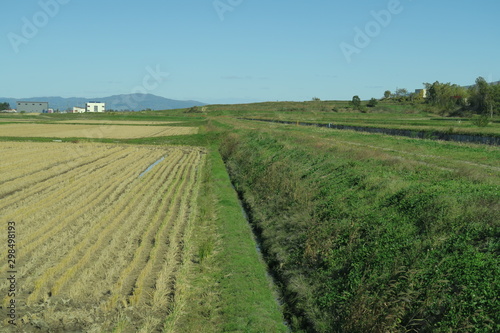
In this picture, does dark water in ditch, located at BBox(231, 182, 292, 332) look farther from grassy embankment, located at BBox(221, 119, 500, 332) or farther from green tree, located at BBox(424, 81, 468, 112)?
green tree, located at BBox(424, 81, 468, 112)

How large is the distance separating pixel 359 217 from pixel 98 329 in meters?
8.31

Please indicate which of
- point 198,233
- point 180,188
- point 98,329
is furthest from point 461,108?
point 98,329

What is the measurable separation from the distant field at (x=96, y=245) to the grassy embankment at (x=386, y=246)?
11.3 feet

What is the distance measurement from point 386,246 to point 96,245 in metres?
8.91

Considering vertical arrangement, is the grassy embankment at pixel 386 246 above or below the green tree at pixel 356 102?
below

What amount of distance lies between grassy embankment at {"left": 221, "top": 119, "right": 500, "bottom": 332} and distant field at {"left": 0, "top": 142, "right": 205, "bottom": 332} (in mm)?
3457

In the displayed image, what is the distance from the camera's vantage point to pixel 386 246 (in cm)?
1109

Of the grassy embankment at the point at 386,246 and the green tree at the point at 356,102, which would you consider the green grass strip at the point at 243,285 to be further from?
the green tree at the point at 356,102

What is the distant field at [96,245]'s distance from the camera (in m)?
9.80

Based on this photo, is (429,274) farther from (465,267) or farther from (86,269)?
(86,269)

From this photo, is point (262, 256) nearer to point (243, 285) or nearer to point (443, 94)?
point (243, 285)

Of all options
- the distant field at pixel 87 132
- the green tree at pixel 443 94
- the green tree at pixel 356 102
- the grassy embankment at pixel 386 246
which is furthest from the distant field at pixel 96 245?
the green tree at pixel 356 102

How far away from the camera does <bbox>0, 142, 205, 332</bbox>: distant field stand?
386 inches

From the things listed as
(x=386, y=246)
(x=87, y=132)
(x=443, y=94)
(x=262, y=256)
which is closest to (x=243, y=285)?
(x=262, y=256)
